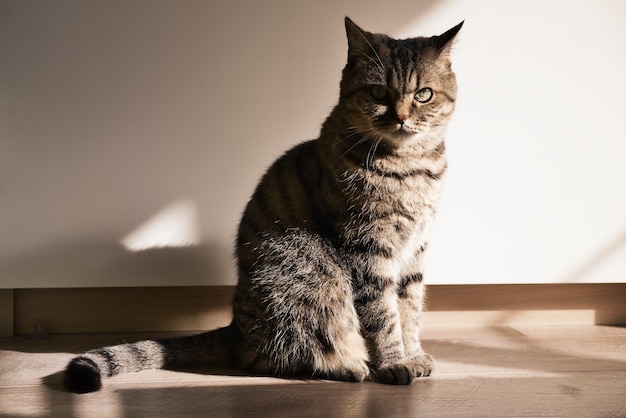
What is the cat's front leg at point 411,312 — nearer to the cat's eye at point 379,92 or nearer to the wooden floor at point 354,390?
the wooden floor at point 354,390

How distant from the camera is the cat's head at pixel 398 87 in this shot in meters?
1.78

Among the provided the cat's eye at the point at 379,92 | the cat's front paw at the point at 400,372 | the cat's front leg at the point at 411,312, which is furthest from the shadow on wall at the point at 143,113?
the cat's front paw at the point at 400,372

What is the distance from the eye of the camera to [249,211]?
6.53 feet

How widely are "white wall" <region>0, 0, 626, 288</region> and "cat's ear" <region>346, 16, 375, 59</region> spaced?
38 centimetres

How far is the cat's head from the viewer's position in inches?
70.0

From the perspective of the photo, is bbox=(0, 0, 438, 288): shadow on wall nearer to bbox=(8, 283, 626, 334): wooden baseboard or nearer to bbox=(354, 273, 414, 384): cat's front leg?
bbox=(8, 283, 626, 334): wooden baseboard

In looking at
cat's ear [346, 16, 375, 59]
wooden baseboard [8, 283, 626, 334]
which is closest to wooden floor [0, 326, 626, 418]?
wooden baseboard [8, 283, 626, 334]

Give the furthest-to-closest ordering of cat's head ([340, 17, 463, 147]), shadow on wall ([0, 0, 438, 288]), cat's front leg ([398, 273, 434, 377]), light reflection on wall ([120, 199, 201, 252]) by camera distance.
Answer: light reflection on wall ([120, 199, 201, 252]), shadow on wall ([0, 0, 438, 288]), cat's front leg ([398, 273, 434, 377]), cat's head ([340, 17, 463, 147])

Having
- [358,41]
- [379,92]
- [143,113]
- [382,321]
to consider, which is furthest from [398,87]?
[143,113]

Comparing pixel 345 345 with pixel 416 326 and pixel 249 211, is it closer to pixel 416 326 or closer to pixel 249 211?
pixel 416 326

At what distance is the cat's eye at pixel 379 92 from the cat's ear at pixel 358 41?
94 mm

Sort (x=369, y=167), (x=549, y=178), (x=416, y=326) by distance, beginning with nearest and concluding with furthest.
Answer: (x=369, y=167), (x=416, y=326), (x=549, y=178)

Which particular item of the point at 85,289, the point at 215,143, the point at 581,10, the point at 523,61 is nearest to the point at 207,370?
the point at 85,289

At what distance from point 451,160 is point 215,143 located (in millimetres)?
777
